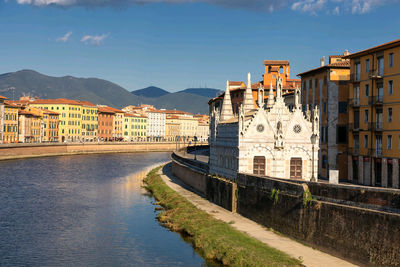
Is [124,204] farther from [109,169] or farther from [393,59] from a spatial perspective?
[109,169]

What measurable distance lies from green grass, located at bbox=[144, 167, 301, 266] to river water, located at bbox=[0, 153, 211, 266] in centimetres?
98

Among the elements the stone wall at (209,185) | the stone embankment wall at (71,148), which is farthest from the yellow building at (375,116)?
the stone embankment wall at (71,148)

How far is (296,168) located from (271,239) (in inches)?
587

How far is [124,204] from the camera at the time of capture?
2299 inches

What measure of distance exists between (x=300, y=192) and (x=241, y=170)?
13.4 meters

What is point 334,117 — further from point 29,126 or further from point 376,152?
point 29,126

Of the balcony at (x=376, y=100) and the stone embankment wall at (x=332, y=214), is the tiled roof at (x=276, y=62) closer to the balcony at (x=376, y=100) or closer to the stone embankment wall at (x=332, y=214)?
the balcony at (x=376, y=100)

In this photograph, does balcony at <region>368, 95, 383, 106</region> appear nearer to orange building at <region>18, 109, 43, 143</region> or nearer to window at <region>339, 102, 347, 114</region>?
window at <region>339, 102, 347, 114</region>

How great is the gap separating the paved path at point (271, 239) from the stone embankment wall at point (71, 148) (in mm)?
Answer: 76466

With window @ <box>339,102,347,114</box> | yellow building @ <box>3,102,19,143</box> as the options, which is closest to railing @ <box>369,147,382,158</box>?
window @ <box>339,102,347,114</box>

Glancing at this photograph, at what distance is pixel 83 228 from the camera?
45000 mm

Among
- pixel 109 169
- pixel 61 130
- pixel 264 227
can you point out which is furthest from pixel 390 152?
pixel 61 130

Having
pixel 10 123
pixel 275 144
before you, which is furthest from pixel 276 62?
pixel 10 123

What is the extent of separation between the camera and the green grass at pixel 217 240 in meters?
31.4
